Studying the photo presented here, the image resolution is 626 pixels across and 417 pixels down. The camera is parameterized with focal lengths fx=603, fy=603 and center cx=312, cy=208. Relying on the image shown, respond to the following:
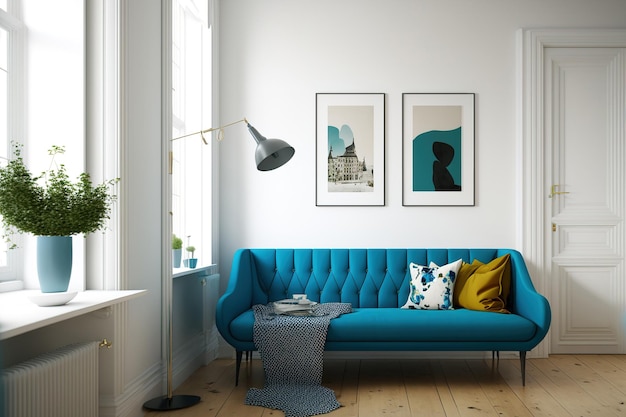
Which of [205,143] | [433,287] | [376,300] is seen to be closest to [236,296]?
[376,300]

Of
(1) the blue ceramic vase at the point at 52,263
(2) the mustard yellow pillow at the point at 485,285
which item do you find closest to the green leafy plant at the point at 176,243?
(1) the blue ceramic vase at the point at 52,263

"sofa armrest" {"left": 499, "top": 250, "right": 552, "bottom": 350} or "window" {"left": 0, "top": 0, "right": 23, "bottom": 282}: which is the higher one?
"window" {"left": 0, "top": 0, "right": 23, "bottom": 282}

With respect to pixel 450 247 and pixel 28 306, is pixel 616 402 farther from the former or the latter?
pixel 28 306

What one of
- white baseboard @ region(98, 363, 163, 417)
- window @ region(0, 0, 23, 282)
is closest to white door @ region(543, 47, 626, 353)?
white baseboard @ region(98, 363, 163, 417)

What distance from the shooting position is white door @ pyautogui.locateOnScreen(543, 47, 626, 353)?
4715mm

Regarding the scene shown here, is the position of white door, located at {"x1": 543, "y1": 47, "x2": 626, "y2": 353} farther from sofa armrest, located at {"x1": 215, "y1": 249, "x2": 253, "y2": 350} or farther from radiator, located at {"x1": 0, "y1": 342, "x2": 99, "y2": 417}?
radiator, located at {"x1": 0, "y1": 342, "x2": 99, "y2": 417}

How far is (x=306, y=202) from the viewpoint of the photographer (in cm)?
478

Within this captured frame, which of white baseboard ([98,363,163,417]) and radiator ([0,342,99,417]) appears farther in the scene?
white baseboard ([98,363,163,417])

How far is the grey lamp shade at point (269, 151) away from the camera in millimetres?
3364

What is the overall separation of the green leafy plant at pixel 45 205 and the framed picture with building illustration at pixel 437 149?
8.99ft

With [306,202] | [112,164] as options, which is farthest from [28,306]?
[306,202]

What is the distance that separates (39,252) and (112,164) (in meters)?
0.64

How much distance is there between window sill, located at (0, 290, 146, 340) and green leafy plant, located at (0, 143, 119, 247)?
276 mm

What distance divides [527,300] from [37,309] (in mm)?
3010
